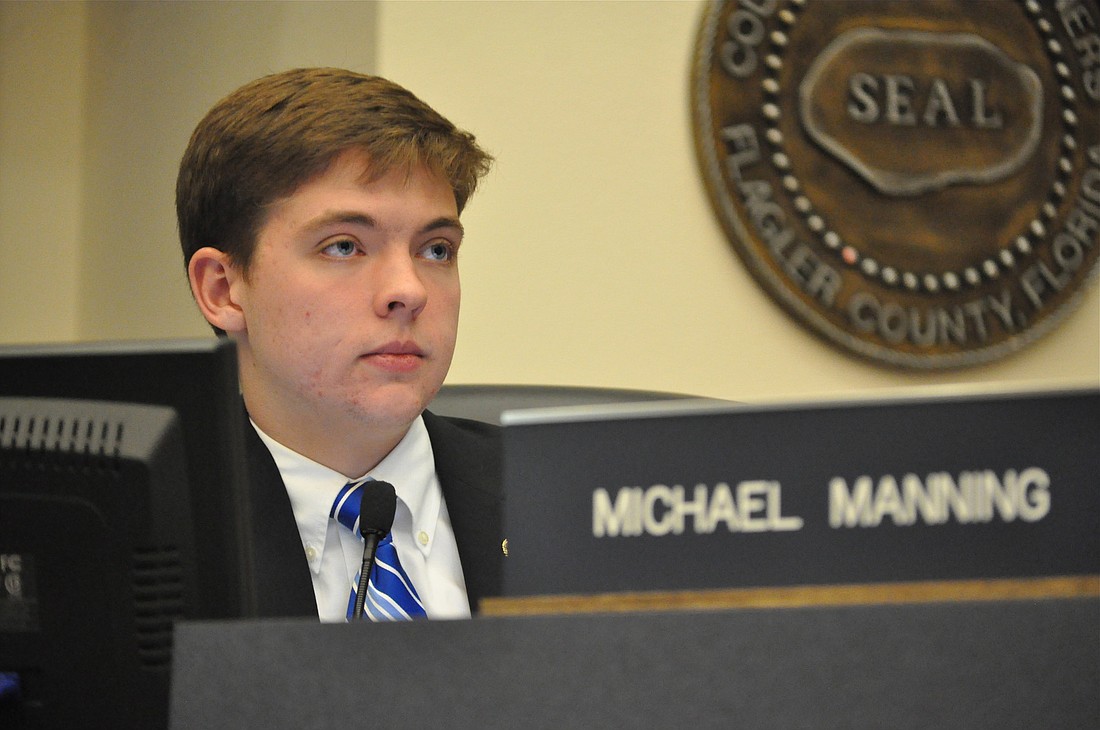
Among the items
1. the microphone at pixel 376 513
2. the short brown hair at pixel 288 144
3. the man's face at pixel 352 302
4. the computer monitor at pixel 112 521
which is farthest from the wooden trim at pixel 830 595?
the short brown hair at pixel 288 144

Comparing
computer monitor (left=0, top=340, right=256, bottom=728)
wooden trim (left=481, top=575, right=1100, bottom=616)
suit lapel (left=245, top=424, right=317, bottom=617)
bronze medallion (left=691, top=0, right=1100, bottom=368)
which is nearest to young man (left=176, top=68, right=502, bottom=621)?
suit lapel (left=245, top=424, right=317, bottom=617)

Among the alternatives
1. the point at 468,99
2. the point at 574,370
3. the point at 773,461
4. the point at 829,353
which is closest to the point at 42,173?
the point at 468,99

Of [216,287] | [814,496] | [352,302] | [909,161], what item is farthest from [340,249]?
[909,161]

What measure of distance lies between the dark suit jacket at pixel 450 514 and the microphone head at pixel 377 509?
13 centimetres

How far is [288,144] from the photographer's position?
1332 millimetres

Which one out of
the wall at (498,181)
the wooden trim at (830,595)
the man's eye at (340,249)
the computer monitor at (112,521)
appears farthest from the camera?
the wall at (498,181)

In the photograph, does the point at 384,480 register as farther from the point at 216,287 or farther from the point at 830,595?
the point at 830,595

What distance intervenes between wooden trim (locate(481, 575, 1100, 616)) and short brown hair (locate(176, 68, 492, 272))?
31.3 inches

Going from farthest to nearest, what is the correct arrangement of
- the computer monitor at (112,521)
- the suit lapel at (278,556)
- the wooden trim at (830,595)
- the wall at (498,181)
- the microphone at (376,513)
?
1. the wall at (498,181)
2. the suit lapel at (278,556)
3. the microphone at (376,513)
4. the computer monitor at (112,521)
5. the wooden trim at (830,595)

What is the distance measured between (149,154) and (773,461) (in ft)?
6.26

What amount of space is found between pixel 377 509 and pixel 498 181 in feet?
3.84

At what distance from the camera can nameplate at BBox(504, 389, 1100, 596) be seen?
0.64 metres

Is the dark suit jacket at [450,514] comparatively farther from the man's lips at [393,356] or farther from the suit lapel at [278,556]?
the man's lips at [393,356]

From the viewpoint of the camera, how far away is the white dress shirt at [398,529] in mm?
1273
